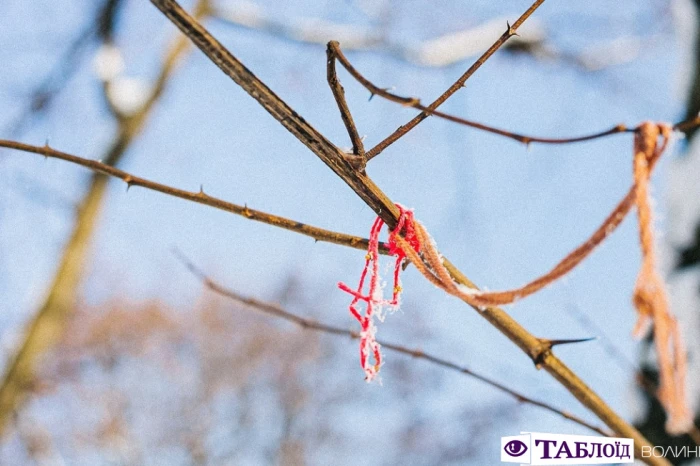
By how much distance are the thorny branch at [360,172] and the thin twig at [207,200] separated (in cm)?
5

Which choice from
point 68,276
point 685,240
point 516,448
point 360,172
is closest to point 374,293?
point 360,172

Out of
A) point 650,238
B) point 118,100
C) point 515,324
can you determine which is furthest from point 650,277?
point 118,100

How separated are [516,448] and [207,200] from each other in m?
0.61

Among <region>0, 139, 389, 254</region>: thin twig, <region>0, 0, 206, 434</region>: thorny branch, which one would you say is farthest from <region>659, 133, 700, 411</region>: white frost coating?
<region>0, 0, 206, 434</region>: thorny branch

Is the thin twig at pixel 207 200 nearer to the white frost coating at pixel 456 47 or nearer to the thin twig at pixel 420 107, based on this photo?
the thin twig at pixel 420 107

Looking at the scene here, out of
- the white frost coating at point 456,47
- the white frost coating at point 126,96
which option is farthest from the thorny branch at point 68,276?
the white frost coating at point 456,47

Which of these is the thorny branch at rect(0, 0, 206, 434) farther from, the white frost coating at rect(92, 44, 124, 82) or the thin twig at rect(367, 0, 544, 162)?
the thin twig at rect(367, 0, 544, 162)

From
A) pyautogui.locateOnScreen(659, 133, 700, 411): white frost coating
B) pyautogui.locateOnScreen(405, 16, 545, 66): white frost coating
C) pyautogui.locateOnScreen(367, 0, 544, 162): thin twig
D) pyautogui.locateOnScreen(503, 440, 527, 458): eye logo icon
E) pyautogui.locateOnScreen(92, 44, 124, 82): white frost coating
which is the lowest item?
pyautogui.locateOnScreen(503, 440, 527, 458): eye logo icon

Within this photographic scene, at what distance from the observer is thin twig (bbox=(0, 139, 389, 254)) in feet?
1.41

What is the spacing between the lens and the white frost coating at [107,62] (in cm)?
208

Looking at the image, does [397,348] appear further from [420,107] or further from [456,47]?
[456,47]

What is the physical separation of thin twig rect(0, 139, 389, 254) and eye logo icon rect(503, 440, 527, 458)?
0.47m

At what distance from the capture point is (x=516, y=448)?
29.4 inches

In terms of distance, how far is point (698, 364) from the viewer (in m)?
1.15
